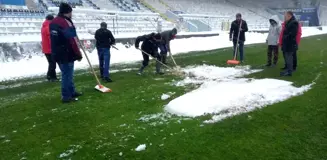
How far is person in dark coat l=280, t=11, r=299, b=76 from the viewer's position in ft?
23.6

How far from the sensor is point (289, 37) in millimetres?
7273

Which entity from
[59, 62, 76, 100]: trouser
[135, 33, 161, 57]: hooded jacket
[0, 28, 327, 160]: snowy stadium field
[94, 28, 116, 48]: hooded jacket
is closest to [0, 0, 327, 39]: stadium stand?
[94, 28, 116, 48]: hooded jacket

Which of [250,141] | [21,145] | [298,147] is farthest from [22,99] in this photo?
[298,147]

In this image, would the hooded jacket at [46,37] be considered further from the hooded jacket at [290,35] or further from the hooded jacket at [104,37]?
the hooded jacket at [290,35]

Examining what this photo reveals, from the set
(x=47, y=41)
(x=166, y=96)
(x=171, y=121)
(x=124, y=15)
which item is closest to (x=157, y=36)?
(x=166, y=96)

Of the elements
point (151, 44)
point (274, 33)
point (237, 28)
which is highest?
point (237, 28)

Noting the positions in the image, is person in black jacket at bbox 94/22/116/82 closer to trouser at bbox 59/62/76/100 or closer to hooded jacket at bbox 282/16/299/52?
trouser at bbox 59/62/76/100

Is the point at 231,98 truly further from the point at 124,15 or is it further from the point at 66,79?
the point at 124,15

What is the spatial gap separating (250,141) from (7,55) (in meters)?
10.6

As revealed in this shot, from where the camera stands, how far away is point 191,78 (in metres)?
7.83

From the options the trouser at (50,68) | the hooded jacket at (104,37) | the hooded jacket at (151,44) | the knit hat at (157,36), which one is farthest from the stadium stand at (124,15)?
the knit hat at (157,36)

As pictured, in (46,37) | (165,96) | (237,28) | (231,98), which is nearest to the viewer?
(231,98)

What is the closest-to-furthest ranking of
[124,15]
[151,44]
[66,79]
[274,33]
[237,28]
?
[66,79]
[151,44]
[274,33]
[237,28]
[124,15]

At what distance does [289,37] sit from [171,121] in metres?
A: 4.63
